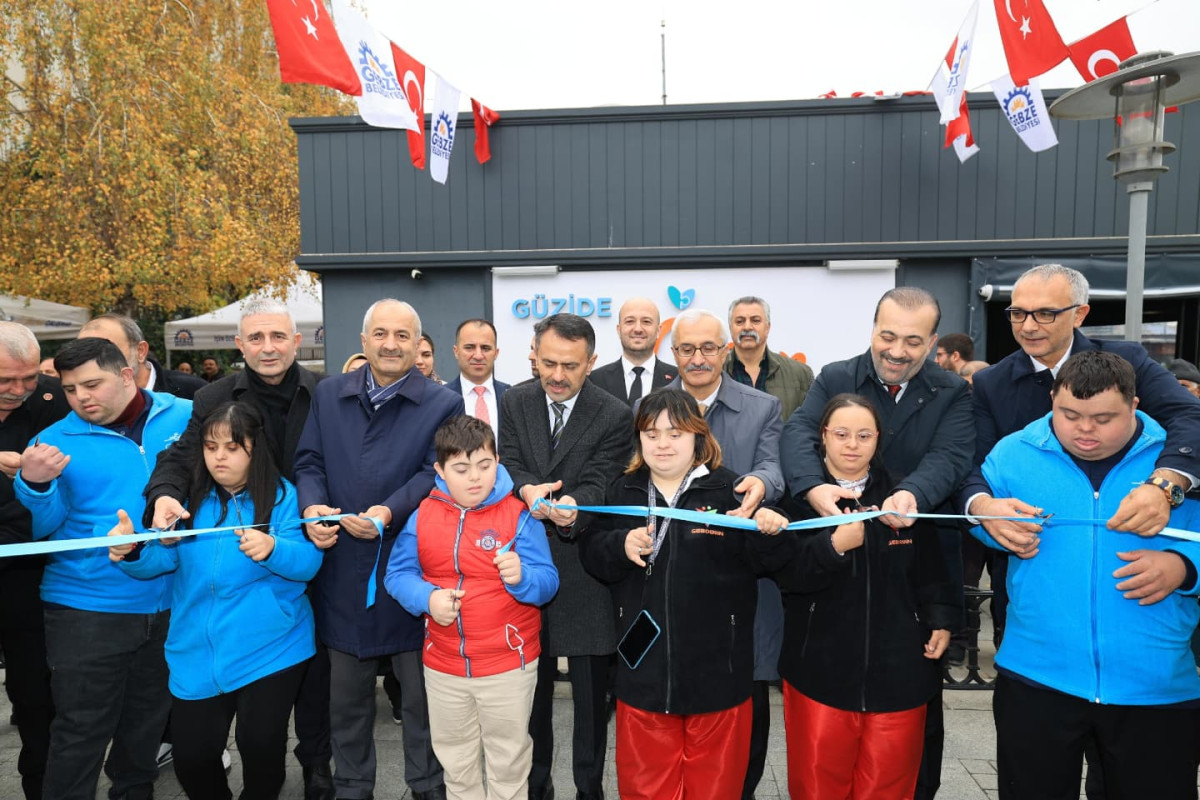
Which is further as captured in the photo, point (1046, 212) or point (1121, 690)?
point (1046, 212)

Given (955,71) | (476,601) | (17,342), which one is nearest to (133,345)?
(17,342)

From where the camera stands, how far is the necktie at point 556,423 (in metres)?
3.51

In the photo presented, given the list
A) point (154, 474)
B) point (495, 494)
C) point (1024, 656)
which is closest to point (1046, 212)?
point (1024, 656)

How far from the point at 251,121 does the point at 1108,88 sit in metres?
16.2

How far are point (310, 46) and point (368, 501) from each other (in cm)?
534

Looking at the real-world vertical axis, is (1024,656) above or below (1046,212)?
below

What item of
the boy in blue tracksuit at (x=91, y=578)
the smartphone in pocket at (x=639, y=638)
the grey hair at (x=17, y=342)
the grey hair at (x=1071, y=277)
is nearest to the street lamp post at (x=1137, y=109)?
the grey hair at (x=1071, y=277)

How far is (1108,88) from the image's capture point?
14.5 feet

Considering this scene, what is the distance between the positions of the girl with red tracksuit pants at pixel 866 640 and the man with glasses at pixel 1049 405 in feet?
1.23

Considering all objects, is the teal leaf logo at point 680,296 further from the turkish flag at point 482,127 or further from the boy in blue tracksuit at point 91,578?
the boy in blue tracksuit at point 91,578

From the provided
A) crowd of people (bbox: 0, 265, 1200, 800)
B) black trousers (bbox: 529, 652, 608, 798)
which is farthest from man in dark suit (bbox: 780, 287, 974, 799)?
black trousers (bbox: 529, 652, 608, 798)

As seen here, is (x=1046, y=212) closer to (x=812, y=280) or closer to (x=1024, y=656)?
(x=812, y=280)

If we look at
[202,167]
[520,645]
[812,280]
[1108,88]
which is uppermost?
[202,167]

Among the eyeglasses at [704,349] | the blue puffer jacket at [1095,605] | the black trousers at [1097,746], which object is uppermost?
the eyeglasses at [704,349]
